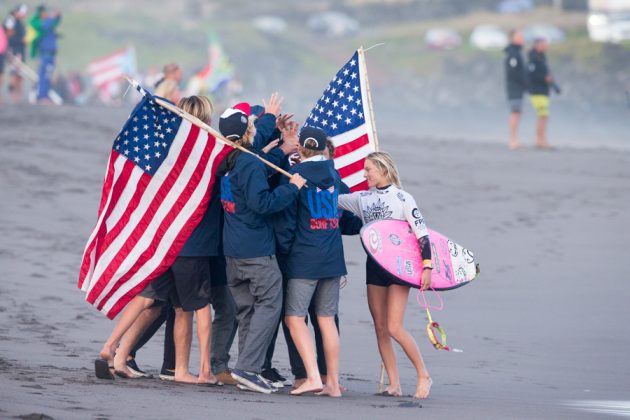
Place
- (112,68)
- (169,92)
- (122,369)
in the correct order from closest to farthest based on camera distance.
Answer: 1. (122,369)
2. (169,92)
3. (112,68)

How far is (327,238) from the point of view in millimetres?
7898

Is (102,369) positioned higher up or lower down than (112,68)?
lower down

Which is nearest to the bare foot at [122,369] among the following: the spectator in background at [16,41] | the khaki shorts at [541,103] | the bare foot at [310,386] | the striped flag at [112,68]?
the bare foot at [310,386]

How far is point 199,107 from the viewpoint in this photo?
328 inches

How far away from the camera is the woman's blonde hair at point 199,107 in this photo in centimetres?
832

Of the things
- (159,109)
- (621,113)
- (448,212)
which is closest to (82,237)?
(448,212)

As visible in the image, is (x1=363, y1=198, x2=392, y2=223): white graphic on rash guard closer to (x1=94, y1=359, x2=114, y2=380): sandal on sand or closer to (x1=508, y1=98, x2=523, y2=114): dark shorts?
(x1=94, y1=359, x2=114, y2=380): sandal on sand

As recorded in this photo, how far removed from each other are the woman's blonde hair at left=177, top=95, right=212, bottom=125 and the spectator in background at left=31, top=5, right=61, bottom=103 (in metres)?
17.4

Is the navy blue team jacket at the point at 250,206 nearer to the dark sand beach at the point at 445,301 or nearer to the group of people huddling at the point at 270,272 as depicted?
the group of people huddling at the point at 270,272

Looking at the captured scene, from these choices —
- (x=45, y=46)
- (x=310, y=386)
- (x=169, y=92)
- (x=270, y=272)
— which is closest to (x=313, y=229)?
(x=270, y=272)

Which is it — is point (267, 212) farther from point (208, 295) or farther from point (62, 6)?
point (62, 6)

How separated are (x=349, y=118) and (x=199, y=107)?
4.37 feet

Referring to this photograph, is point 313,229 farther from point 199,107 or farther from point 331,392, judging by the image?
point 199,107

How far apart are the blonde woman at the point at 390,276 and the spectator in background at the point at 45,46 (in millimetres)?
18025
